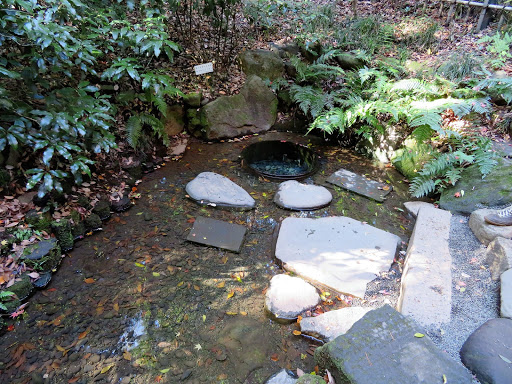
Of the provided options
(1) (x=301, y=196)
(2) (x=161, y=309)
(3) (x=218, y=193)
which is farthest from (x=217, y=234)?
(1) (x=301, y=196)

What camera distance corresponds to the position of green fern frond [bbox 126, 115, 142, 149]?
412cm

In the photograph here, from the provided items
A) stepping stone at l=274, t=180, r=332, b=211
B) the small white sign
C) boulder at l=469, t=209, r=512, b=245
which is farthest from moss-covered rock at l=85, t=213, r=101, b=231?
boulder at l=469, t=209, r=512, b=245

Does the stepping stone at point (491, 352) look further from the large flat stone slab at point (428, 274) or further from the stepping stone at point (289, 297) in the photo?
the stepping stone at point (289, 297)

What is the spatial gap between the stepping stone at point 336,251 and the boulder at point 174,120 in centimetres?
261

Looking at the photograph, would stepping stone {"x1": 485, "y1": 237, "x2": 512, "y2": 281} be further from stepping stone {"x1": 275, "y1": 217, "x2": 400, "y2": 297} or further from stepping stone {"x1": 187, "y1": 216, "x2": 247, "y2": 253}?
stepping stone {"x1": 187, "y1": 216, "x2": 247, "y2": 253}

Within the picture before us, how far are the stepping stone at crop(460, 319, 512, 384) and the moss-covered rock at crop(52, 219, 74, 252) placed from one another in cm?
344

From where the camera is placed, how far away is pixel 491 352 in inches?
78.0

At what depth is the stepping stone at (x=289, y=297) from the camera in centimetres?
264

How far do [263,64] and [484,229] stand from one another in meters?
4.38

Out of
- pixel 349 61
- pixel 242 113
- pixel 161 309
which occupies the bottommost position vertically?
pixel 161 309

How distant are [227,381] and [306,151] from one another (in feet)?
12.4

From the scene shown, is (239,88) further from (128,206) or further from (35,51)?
(35,51)

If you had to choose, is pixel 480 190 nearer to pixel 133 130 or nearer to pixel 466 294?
pixel 466 294

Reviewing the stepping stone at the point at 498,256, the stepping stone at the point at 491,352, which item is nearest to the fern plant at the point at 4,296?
the stepping stone at the point at 491,352
